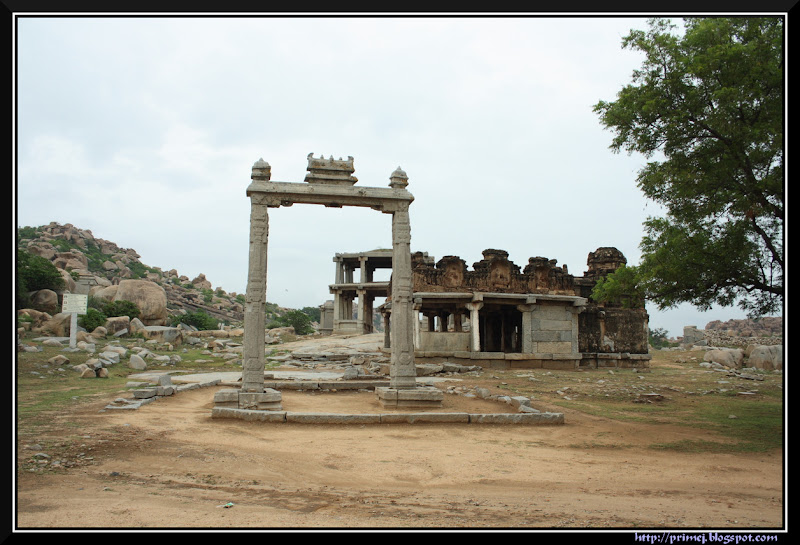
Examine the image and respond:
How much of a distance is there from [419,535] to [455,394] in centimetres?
996

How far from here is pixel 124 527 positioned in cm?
396

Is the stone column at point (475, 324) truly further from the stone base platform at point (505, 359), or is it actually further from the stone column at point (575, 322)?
the stone column at point (575, 322)

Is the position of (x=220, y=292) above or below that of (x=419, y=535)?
above

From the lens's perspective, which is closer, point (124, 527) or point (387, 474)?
point (124, 527)

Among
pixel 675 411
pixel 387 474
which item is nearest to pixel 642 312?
pixel 675 411

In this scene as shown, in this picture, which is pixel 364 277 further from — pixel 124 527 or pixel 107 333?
pixel 124 527

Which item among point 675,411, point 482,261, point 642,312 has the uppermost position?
point 482,261

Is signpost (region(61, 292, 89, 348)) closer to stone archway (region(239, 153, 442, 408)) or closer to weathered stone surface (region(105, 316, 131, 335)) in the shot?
weathered stone surface (region(105, 316, 131, 335))

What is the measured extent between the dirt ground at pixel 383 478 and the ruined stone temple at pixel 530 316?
12.3 meters

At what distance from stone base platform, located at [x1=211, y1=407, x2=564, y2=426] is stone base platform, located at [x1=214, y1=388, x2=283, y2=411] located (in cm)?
51

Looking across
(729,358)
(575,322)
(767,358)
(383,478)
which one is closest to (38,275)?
(575,322)

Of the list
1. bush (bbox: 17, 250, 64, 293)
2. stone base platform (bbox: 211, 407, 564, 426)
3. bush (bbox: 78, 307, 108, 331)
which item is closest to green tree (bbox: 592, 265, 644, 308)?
stone base platform (bbox: 211, 407, 564, 426)

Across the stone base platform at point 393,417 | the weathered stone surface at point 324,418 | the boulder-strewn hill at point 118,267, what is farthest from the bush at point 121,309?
the weathered stone surface at point 324,418

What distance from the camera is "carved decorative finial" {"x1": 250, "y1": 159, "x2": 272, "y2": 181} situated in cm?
1102
